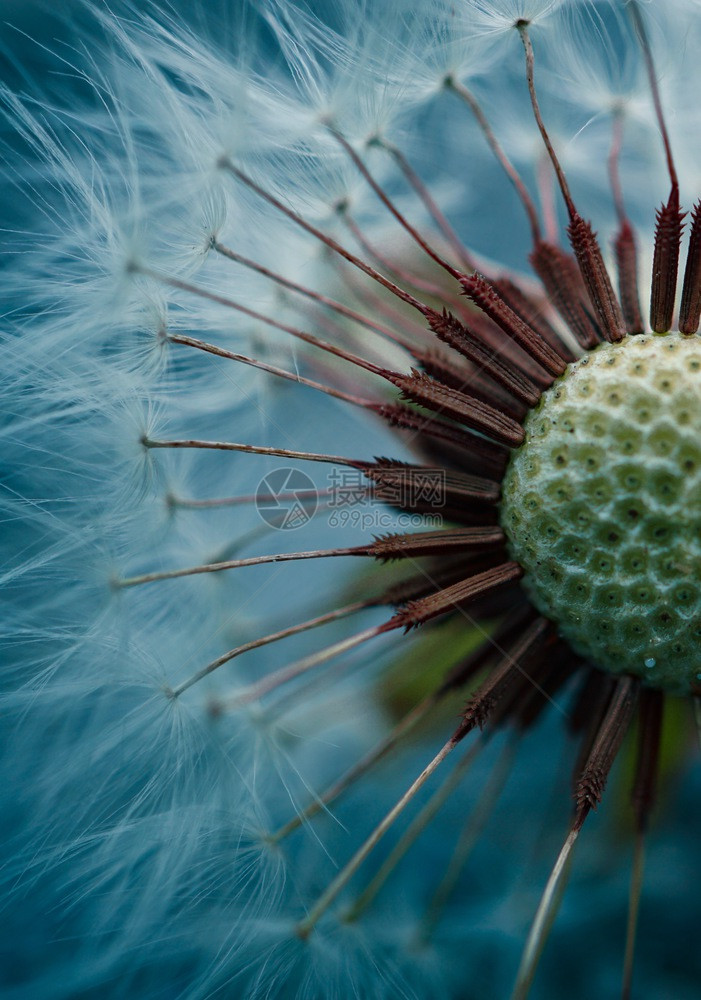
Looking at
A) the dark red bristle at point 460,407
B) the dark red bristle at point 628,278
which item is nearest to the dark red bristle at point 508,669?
the dark red bristle at point 460,407

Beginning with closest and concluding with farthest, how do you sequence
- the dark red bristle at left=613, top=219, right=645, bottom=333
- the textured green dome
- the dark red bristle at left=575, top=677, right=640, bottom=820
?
the textured green dome, the dark red bristle at left=575, top=677, right=640, bottom=820, the dark red bristle at left=613, top=219, right=645, bottom=333

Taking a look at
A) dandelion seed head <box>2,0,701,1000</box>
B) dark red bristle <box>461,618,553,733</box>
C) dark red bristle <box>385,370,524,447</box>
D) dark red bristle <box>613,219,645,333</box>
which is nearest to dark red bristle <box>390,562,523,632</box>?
dandelion seed head <box>2,0,701,1000</box>

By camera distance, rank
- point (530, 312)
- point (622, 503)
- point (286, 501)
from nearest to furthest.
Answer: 1. point (622, 503)
2. point (530, 312)
3. point (286, 501)

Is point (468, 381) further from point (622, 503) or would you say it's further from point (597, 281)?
point (622, 503)

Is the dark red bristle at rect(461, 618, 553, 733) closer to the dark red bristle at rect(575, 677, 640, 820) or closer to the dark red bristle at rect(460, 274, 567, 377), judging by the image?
the dark red bristle at rect(575, 677, 640, 820)

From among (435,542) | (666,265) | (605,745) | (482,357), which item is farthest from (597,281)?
(605,745)

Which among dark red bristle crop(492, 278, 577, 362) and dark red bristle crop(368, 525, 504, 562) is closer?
dark red bristle crop(368, 525, 504, 562)

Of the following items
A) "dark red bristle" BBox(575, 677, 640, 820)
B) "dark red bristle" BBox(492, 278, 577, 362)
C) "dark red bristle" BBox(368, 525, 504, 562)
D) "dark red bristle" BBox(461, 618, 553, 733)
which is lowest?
"dark red bristle" BBox(575, 677, 640, 820)

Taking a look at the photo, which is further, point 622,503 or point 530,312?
point 530,312
